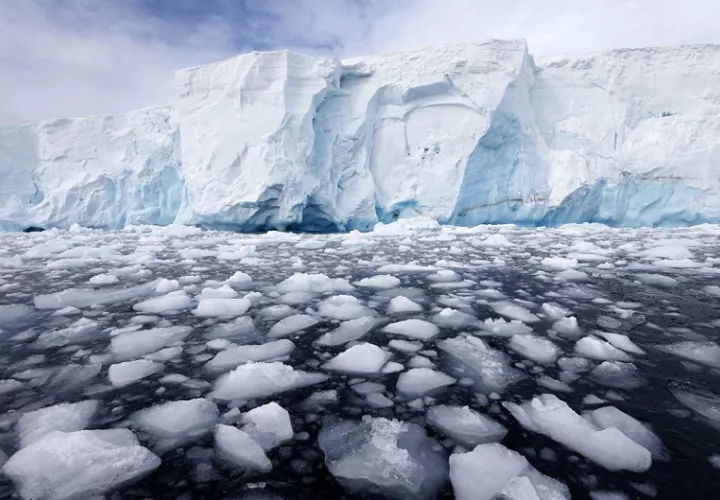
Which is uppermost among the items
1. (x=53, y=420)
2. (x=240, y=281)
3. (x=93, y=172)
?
(x=93, y=172)

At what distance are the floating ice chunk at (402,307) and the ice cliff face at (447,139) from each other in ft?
27.4

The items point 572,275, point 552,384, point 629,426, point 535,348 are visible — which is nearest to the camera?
point 629,426

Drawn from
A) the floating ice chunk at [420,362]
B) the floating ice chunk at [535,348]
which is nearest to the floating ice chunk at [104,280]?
the floating ice chunk at [420,362]

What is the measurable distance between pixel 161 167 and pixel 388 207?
8122 millimetres

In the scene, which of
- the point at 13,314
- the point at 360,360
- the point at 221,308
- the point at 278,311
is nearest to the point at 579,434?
the point at 360,360

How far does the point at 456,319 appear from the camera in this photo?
223 centimetres

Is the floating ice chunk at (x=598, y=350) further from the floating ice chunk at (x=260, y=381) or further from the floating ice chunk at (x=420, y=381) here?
the floating ice chunk at (x=260, y=381)

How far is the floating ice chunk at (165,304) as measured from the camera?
247 centimetres

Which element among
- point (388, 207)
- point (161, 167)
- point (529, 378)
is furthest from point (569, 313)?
point (161, 167)

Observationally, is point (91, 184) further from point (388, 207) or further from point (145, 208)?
point (388, 207)

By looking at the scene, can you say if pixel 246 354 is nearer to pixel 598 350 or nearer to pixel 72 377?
pixel 72 377

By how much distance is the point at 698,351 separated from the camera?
67.9 inches

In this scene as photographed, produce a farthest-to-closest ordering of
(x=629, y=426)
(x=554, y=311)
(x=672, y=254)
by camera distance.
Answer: (x=672, y=254), (x=554, y=311), (x=629, y=426)

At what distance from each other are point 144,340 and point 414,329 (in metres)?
1.38
